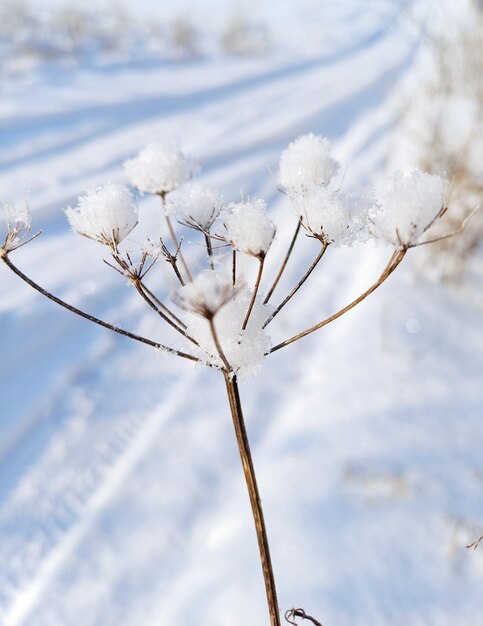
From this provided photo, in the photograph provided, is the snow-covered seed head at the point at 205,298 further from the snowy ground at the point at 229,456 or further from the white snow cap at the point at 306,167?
the snowy ground at the point at 229,456

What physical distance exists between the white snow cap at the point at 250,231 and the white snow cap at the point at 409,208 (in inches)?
5.6

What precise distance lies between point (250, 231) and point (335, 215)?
0.41 ft

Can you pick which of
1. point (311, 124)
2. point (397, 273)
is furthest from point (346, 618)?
point (311, 124)

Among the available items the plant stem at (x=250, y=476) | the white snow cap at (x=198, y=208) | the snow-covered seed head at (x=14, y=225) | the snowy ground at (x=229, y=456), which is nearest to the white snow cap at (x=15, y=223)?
the snow-covered seed head at (x=14, y=225)

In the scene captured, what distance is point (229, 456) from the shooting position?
3061mm

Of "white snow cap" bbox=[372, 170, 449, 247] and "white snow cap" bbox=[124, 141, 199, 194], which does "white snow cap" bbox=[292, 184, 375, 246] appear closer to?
"white snow cap" bbox=[372, 170, 449, 247]

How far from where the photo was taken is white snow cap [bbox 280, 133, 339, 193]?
90 cm

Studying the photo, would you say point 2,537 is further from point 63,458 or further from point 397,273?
point 397,273

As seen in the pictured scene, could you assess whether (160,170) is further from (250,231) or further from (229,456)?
(229,456)

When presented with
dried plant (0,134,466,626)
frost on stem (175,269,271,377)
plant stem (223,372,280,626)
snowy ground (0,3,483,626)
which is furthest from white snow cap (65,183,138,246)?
snowy ground (0,3,483,626)

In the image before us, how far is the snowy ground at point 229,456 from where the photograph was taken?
2254mm

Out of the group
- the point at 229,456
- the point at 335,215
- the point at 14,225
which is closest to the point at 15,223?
the point at 14,225

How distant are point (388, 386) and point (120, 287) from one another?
2142mm

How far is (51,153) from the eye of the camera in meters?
5.75
